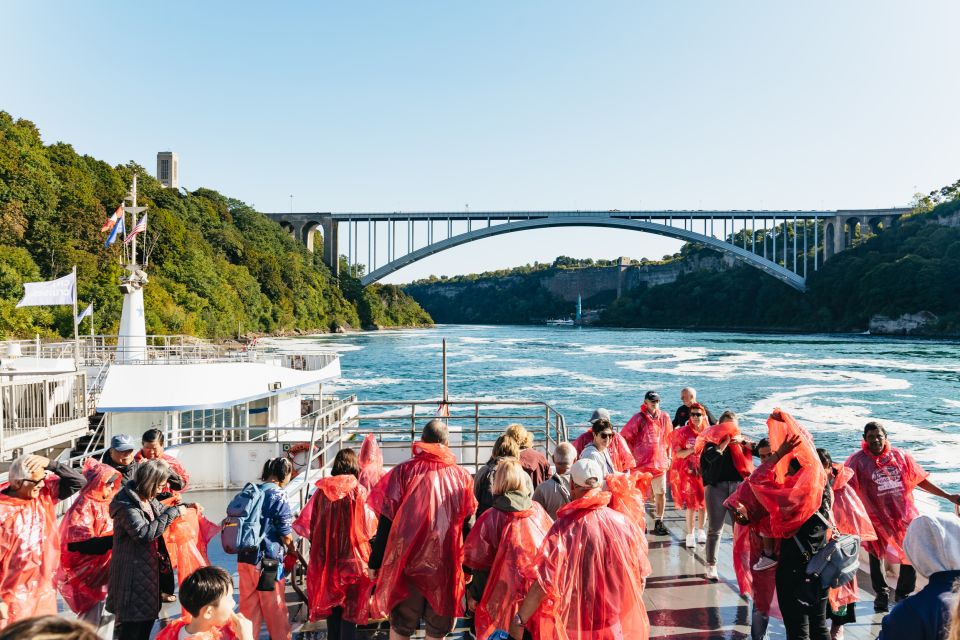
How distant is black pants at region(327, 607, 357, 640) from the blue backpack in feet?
2.16

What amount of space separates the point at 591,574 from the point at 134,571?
A: 194cm

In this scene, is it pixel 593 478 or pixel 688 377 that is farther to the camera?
pixel 688 377

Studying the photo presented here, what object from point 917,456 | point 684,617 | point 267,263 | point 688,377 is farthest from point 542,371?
point 267,263

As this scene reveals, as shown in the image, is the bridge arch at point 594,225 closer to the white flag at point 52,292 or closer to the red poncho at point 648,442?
the white flag at point 52,292

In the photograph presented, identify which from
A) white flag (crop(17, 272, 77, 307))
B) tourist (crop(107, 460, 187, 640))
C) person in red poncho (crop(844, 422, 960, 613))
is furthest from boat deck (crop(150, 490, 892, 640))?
white flag (crop(17, 272, 77, 307))

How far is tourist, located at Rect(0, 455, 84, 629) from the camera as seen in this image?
2732 mm

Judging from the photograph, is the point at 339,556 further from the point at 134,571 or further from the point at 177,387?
the point at 177,387

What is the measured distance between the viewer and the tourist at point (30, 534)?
108 inches

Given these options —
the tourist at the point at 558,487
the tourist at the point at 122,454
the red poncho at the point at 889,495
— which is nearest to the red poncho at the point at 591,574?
the tourist at the point at 558,487

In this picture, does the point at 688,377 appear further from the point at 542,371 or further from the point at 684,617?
the point at 684,617

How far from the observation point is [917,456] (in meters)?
14.7

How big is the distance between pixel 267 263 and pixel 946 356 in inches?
2165

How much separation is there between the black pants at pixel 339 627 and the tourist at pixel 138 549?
0.88 meters

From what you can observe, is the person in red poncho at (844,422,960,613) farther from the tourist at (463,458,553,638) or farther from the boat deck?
the tourist at (463,458,553,638)
